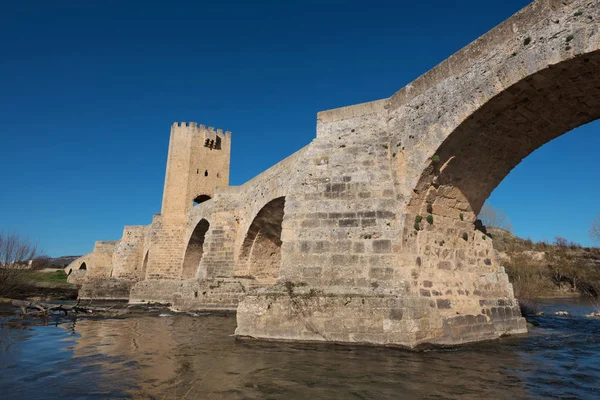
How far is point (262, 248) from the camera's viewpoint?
15.9 metres

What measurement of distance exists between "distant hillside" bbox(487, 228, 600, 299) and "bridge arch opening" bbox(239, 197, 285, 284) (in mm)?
14805

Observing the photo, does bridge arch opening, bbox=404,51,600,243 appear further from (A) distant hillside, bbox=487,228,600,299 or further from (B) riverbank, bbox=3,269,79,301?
(B) riverbank, bbox=3,269,79,301

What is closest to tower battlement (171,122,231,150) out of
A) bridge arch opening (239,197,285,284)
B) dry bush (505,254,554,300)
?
bridge arch opening (239,197,285,284)

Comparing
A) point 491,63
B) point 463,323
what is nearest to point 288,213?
point 463,323

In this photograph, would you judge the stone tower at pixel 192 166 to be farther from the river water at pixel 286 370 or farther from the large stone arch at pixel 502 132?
the large stone arch at pixel 502 132

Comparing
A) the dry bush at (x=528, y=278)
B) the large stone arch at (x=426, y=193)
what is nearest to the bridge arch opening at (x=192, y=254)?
the large stone arch at (x=426, y=193)

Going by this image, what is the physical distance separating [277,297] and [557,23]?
584 cm

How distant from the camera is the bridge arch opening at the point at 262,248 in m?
14.5

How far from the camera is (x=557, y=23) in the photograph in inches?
204

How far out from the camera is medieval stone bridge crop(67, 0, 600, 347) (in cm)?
563

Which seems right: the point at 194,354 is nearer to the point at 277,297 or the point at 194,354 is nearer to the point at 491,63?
the point at 277,297

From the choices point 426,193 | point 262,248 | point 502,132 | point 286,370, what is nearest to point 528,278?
point 262,248

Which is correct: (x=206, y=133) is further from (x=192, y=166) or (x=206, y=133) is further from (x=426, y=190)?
(x=426, y=190)

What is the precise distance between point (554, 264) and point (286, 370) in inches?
1244
